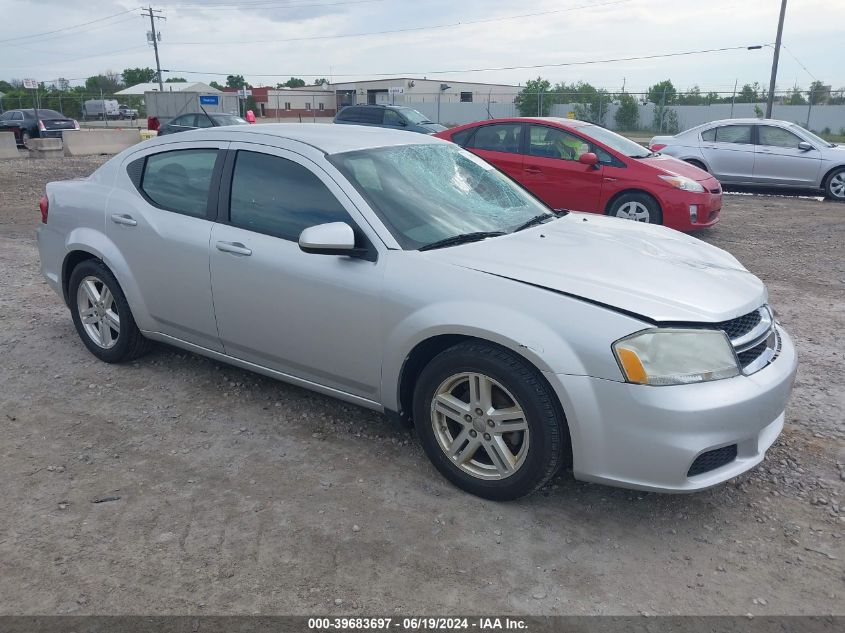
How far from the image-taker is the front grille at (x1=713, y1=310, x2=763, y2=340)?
119 inches

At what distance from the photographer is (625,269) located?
325cm

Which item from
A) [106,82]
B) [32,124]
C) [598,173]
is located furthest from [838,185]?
[106,82]

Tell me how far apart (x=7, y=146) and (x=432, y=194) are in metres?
22.3

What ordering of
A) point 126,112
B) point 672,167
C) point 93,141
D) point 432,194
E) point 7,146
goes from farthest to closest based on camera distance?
point 126,112
point 93,141
point 7,146
point 672,167
point 432,194

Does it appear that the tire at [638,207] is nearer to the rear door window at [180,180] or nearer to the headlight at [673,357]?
the rear door window at [180,180]

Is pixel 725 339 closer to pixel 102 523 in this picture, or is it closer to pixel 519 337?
pixel 519 337

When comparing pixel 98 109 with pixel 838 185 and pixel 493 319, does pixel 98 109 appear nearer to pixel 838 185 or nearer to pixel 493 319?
pixel 838 185

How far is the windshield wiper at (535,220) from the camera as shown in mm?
3909

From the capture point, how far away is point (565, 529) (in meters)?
3.10

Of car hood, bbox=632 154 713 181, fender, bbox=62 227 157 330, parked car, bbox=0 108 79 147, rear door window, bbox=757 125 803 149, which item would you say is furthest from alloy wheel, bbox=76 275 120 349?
parked car, bbox=0 108 79 147

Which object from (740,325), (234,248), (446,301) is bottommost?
(740,325)

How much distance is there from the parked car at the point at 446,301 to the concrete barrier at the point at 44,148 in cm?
2000

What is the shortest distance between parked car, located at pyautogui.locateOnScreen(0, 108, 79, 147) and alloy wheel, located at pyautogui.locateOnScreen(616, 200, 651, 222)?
23104 mm

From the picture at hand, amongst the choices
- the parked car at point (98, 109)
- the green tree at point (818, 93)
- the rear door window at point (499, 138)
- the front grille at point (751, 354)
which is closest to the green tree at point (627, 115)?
the green tree at point (818, 93)
